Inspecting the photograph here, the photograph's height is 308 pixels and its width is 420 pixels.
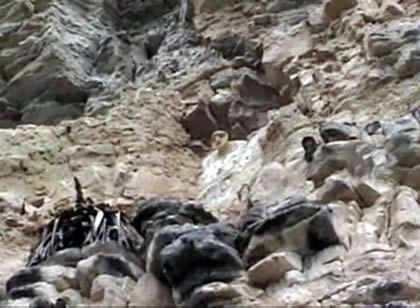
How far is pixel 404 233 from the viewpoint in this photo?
6.35 meters

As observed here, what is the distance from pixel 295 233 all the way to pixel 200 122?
338 centimetres

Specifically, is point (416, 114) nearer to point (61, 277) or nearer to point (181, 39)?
point (61, 277)

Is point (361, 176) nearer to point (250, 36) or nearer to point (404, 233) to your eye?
point (404, 233)

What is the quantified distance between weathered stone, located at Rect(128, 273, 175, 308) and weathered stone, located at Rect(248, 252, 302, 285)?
0.38 metres

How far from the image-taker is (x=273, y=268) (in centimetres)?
627

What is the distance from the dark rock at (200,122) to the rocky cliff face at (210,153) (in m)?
0.01

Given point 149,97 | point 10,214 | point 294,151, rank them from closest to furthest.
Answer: point 294,151 → point 10,214 → point 149,97

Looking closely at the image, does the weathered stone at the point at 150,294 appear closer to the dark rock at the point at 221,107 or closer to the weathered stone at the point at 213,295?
the weathered stone at the point at 213,295

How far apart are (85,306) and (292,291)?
40.6 inches

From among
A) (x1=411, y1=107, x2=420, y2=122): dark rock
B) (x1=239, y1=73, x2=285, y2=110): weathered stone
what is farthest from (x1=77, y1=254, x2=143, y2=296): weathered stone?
(x1=239, y1=73, x2=285, y2=110): weathered stone

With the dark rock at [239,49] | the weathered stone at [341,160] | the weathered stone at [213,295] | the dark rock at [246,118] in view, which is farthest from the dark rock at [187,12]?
the weathered stone at [213,295]

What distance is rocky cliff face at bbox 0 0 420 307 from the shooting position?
628 cm

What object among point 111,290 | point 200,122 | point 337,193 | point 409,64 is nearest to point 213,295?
point 111,290

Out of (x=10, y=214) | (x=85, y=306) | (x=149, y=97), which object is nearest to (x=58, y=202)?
(x=10, y=214)
